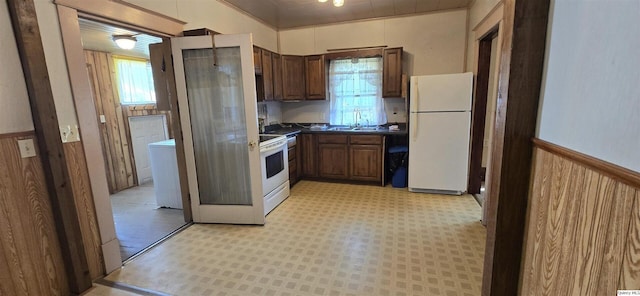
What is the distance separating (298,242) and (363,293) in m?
0.86

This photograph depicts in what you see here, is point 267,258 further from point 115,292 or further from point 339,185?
point 339,185

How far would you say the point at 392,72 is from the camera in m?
4.18

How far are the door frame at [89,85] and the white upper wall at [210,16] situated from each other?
0.18 m

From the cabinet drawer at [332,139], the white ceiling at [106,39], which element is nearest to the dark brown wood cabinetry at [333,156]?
the cabinet drawer at [332,139]

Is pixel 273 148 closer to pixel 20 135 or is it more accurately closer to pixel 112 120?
pixel 20 135

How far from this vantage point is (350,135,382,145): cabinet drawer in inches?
160

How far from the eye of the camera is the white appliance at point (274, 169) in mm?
3198

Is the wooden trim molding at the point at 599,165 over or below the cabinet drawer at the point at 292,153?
over

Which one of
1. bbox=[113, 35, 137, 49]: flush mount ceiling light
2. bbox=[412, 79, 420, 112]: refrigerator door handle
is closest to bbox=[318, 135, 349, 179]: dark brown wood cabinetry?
bbox=[412, 79, 420, 112]: refrigerator door handle

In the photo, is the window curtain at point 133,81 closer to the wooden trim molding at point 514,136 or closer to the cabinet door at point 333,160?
the cabinet door at point 333,160

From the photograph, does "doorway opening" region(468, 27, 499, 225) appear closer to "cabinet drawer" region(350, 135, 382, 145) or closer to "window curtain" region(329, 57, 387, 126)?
"cabinet drawer" region(350, 135, 382, 145)

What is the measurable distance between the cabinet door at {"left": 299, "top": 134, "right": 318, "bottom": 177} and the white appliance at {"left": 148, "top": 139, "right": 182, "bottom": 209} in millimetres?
1815

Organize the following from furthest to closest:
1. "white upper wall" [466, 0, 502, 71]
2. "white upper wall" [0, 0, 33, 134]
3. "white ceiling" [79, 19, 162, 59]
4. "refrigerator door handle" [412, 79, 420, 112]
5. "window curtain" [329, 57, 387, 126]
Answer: "window curtain" [329, 57, 387, 126]
"refrigerator door handle" [412, 79, 420, 112]
"white ceiling" [79, 19, 162, 59]
"white upper wall" [466, 0, 502, 71]
"white upper wall" [0, 0, 33, 134]

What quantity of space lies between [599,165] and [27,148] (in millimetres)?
2818
